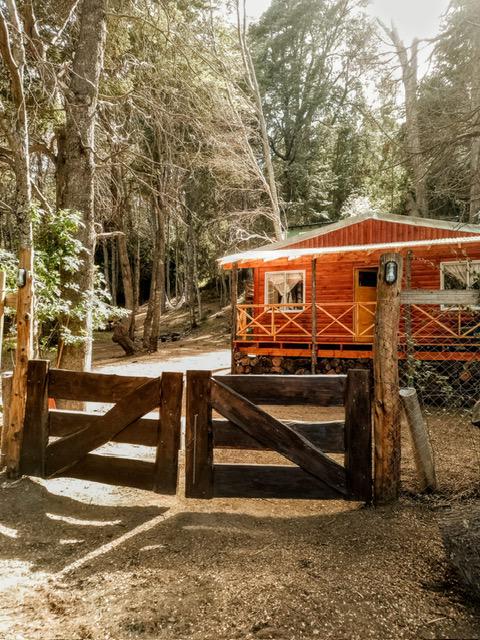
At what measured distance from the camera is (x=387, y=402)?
3.45 m

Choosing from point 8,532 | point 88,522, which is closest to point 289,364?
point 88,522

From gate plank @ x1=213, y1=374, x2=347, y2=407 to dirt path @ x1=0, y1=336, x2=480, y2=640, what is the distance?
928 millimetres

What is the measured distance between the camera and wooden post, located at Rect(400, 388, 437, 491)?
3.56 meters

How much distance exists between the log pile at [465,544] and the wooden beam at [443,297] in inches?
65.9

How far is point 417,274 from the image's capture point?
498 inches

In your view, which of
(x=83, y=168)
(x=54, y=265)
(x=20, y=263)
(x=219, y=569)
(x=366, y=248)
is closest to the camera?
(x=219, y=569)

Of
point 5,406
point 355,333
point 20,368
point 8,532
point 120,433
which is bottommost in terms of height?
point 8,532

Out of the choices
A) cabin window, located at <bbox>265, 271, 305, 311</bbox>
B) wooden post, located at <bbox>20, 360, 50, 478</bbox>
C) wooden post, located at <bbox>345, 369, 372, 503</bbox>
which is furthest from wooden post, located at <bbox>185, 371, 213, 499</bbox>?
cabin window, located at <bbox>265, 271, 305, 311</bbox>

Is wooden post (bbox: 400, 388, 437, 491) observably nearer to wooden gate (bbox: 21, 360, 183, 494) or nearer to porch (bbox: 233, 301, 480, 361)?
wooden gate (bbox: 21, 360, 183, 494)

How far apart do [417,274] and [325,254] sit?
4.24 m

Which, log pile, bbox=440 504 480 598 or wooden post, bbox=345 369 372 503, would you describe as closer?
log pile, bbox=440 504 480 598

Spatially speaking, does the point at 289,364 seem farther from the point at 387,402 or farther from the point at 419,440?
the point at 387,402

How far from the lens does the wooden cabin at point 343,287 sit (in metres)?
10.7

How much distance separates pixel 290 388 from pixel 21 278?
2.86 m
